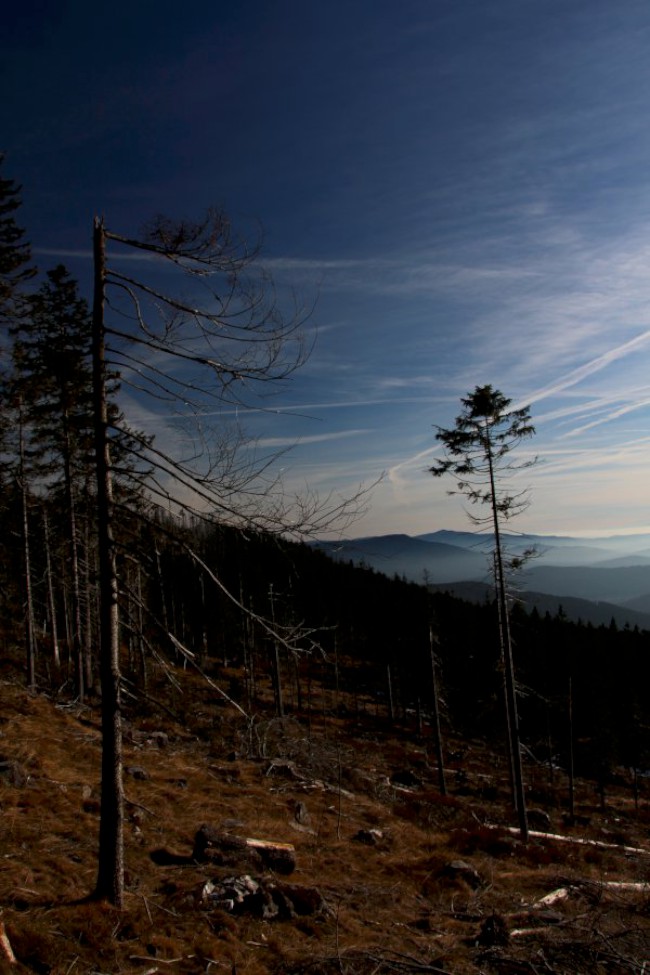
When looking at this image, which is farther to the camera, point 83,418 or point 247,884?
point 247,884

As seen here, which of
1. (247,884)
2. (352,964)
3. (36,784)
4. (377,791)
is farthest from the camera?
(377,791)

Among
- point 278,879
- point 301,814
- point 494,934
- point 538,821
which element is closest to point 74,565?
point 278,879

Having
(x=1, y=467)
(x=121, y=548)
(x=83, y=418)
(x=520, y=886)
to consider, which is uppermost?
(x=1, y=467)

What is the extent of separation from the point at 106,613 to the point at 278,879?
6679 mm

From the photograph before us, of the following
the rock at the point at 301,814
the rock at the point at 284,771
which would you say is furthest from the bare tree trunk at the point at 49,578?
the rock at the point at 284,771

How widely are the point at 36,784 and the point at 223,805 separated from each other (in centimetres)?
503

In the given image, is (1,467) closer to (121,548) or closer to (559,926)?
(121,548)

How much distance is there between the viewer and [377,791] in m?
21.7

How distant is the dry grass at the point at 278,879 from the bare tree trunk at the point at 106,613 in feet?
1.88

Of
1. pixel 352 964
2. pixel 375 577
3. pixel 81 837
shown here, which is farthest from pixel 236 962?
pixel 375 577

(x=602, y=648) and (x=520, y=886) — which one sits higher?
(x=520, y=886)

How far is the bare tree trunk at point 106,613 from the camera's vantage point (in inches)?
251

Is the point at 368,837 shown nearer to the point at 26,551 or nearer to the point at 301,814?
the point at 301,814

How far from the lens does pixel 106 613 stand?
21.2 feet
